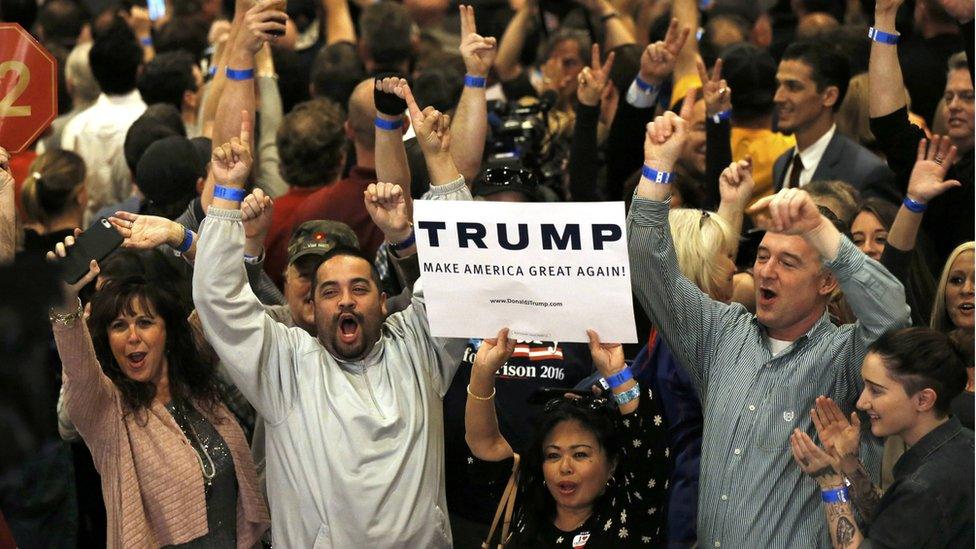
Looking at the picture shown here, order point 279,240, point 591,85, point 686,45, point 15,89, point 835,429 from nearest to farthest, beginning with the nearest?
point 835,429
point 15,89
point 279,240
point 591,85
point 686,45

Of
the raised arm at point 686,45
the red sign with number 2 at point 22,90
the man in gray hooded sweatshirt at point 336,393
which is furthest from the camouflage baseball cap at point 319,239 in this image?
the raised arm at point 686,45

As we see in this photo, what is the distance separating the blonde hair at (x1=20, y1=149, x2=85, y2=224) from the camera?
6.69 m

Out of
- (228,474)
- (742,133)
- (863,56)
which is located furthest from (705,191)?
(228,474)

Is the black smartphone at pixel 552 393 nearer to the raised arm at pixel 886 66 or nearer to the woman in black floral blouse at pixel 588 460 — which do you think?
the woman in black floral blouse at pixel 588 460

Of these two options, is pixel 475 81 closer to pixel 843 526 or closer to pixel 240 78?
pixel 240 78

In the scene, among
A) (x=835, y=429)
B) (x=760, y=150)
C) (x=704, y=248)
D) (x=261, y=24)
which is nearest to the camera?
(x=835, y=429)

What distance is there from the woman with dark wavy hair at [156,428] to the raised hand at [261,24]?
42.3 inches

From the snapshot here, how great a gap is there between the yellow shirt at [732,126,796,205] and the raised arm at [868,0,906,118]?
52.7 inches

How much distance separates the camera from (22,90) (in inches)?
201

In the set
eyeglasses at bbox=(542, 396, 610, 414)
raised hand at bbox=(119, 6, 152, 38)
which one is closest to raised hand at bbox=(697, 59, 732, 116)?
eyeglasses at bbox=(542, 396, 610, 414)

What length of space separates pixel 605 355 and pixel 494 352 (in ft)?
1.10

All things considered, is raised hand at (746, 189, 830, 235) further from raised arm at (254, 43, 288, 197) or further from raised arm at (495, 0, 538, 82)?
raised arm at (495, 0, 538, 82)

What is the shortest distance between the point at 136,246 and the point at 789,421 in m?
2.06

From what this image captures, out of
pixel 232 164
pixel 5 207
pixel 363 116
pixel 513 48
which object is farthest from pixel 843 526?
pixel 513 48
